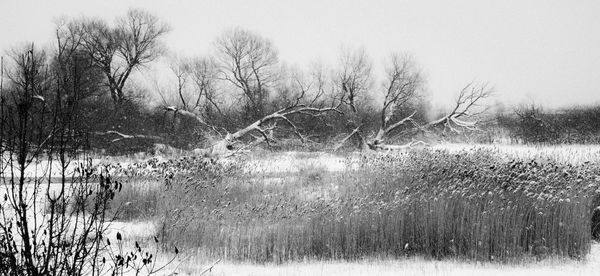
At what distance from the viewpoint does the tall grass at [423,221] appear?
7922 mm

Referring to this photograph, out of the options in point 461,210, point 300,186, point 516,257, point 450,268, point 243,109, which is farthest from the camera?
point 243,109

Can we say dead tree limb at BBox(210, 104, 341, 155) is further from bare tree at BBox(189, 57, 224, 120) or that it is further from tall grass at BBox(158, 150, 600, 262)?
tall grass at BBox(158, 150, 600, 262)

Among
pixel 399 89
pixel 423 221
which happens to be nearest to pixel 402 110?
pixel 399 89

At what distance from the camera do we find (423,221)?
8258 mm

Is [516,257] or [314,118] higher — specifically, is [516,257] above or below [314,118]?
below

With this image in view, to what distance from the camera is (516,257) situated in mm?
7805

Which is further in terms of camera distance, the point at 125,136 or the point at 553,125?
the point at 553,125

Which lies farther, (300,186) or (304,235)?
(300,186)

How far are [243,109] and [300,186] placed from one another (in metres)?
21.6

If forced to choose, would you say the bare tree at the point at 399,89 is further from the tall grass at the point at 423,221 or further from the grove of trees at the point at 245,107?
the tall grass at the point at 423,221

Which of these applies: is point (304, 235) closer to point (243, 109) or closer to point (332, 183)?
point (332, 183)

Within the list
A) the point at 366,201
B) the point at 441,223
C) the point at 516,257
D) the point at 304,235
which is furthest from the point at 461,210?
the point at 304,235

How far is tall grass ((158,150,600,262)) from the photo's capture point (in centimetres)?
792

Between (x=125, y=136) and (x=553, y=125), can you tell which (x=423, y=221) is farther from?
(x=553, y=125)
